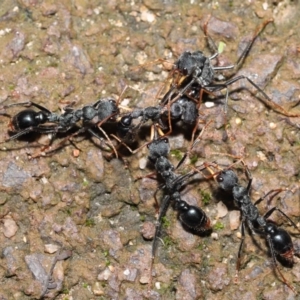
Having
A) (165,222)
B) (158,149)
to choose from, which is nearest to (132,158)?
(158,149)

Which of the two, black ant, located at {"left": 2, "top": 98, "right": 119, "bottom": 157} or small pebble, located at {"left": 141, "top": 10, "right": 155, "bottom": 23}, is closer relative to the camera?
black ant, located at {"left": 2, "top": 98, "right": 119, "bottom": 157}

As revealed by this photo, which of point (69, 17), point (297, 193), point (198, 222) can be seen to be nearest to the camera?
point (198, 222)

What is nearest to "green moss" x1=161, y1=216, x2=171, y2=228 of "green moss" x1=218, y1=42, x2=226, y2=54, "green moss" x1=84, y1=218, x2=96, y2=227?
"green moss" x1=84, y1=218, x2=96, y2=227

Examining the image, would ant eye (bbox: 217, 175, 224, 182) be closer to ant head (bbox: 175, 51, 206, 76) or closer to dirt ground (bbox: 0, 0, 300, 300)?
dirt ground (bbox: 0, 0, 300, 300)

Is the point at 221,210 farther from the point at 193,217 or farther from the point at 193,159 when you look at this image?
the point at 193,159

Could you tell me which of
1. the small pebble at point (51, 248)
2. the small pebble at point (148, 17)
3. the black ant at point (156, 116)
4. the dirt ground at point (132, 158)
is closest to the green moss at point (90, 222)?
the dirt ground at point (132, 158)

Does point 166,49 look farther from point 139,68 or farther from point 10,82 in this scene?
point 10,82

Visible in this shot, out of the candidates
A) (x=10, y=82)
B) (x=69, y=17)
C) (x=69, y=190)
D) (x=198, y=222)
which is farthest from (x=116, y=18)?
(x=198, y=222)
